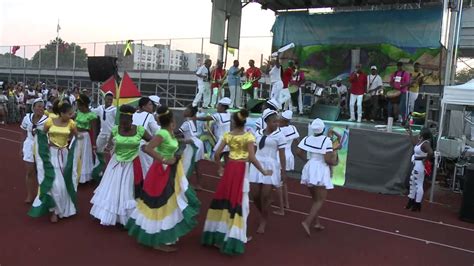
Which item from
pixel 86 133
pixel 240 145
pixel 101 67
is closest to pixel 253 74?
pixel 101 67

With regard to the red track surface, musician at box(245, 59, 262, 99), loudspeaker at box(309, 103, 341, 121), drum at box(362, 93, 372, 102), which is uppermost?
musician at box(245, 59, 262, 99)

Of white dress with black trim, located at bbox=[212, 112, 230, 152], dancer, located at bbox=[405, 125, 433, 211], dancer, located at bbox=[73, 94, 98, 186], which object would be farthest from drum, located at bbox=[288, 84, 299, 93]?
dancer, located at bbox=[73, 94, 98, 186]

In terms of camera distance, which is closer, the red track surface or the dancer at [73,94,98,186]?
the red track surface

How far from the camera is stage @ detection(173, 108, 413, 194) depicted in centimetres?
1091

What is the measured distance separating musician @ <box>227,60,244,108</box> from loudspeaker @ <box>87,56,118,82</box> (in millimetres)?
4968

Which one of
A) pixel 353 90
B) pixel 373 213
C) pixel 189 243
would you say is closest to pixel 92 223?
pixel 189 243

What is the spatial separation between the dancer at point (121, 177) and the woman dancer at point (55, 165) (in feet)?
1.81

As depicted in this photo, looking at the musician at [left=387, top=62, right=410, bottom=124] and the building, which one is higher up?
the building

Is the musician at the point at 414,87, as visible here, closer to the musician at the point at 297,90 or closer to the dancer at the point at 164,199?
the musician at the point at 297,90

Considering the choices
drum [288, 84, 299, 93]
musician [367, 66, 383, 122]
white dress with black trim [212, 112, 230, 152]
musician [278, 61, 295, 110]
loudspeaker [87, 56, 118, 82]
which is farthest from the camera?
drum [288, 84, 299, 93]

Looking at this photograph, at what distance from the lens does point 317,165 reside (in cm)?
665

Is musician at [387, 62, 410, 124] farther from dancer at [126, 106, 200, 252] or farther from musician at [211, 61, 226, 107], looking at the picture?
dancer at [126, 106, 200, 252]

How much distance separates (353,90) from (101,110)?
27.0 feet

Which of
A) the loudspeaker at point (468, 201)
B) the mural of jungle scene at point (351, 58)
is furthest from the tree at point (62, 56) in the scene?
the loudspeaker at point (468, 201)
